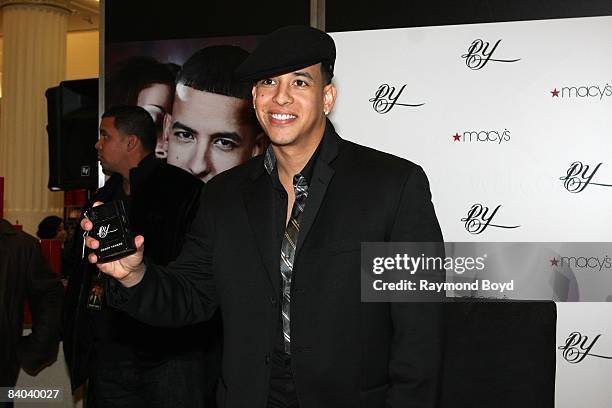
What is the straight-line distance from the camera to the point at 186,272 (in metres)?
2.04

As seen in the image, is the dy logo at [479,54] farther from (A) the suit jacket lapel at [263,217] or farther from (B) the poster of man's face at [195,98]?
(A) the suit jacket lapel at [263,217]

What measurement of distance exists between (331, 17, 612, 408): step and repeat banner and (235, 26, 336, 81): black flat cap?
166 centimetres

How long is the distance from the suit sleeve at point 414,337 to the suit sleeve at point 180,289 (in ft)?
1.79

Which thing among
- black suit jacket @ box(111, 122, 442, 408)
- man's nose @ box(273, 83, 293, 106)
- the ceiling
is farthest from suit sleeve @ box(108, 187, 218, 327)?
the ceiling

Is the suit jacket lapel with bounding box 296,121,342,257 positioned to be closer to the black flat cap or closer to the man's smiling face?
the man's smiling face

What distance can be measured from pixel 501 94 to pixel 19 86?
8.78 metres

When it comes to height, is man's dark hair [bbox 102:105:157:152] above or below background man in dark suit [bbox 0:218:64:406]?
above

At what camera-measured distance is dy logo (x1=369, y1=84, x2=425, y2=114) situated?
3.50 metres

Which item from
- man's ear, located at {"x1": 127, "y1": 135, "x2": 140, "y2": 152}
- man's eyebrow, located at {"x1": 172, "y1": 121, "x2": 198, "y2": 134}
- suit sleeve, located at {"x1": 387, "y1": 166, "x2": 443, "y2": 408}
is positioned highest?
man's eyebrow, located at {"x1": 172, "y1": 121, "x2": 198, "y2": 134}

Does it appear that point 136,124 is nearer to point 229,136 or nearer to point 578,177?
point 229,136

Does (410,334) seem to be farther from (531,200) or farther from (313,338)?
(531,200)

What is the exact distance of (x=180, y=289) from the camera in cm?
199

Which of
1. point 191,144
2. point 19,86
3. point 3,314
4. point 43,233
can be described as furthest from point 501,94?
point 19,86

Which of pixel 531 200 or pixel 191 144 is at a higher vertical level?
pixel 191 144
